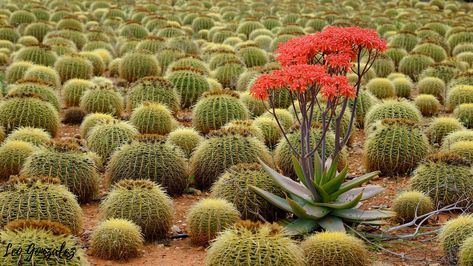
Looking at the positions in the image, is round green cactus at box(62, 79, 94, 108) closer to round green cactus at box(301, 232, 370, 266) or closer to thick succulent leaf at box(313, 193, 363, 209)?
thick succulent leaf at box(313, 193, 363, 209)

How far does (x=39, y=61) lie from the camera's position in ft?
49.9

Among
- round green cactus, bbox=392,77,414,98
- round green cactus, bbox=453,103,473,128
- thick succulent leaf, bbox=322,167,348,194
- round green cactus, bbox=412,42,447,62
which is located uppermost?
thick succulent leaf, bbox=322,167,348,194

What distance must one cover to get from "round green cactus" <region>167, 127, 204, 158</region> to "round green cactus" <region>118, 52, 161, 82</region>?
16.7ft

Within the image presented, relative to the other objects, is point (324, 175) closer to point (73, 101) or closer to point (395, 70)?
point (73, 101)

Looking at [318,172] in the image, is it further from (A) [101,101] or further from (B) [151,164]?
(A) [101,101]

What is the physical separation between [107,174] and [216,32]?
1248 cm

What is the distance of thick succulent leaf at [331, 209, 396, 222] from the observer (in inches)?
272

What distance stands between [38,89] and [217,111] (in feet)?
10.5

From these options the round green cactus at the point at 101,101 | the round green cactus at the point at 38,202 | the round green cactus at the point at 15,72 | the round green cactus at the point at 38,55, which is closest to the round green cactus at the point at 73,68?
the round green cactus at the point at 15,72

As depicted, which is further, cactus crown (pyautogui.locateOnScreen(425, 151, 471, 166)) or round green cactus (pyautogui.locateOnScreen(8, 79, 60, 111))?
round green cactus (pyautogui.locateOnScreen(8, 79, 60, 111))

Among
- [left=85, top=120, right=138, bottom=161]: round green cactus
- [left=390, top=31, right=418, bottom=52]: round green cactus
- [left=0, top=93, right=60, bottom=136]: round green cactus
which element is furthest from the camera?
[left=390, top=31, right=418, bottom=52]: round green cactus

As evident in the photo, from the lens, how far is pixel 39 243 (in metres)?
5.18

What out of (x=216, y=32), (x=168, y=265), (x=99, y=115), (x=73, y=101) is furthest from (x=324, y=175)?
(x=216, y=32)

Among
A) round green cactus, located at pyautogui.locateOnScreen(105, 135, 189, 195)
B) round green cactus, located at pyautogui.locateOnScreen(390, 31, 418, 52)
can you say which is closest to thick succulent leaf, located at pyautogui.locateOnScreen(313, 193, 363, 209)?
round green cactus, located at pyautogui.locateOnScreen(105, 135, 189, 195)
